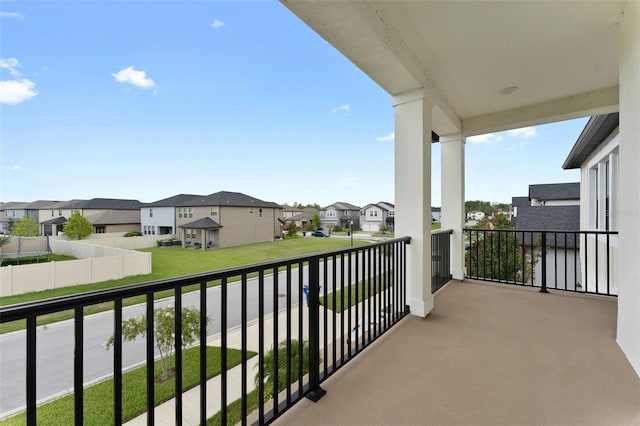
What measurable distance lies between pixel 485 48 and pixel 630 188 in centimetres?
150

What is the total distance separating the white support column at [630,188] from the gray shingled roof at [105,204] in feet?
44.6

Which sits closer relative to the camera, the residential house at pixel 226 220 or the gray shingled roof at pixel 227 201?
the residential house at pixel 226 220

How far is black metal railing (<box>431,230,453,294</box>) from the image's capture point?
3364 mm

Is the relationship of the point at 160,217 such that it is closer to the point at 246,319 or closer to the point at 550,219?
the point at 246,319

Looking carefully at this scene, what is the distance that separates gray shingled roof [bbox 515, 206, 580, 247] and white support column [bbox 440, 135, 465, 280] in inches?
257

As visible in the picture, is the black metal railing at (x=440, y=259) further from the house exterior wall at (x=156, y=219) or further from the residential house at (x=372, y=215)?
the house exterior wall at (x=156, y=219)

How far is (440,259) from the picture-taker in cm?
361

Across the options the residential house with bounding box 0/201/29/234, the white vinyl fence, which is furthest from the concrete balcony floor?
the residential house with bounding box 0/201/29/234

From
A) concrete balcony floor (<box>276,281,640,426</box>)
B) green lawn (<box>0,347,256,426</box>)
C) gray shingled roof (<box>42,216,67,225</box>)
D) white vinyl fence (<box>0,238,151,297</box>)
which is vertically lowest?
green lawn (<box>0,347,256,426</box>)

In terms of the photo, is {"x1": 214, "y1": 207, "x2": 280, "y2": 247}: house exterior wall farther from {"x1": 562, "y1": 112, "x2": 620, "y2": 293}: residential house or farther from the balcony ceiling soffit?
{"x1": 562, "y1": 112, "x2": 620, "y2": 293}: residential house

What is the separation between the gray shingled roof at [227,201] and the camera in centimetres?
1012

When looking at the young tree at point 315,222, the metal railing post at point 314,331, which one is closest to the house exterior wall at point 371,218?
the young tree at point 315,222

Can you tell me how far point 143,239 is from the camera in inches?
375

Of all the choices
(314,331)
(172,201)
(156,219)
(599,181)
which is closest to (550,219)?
(599,181)
